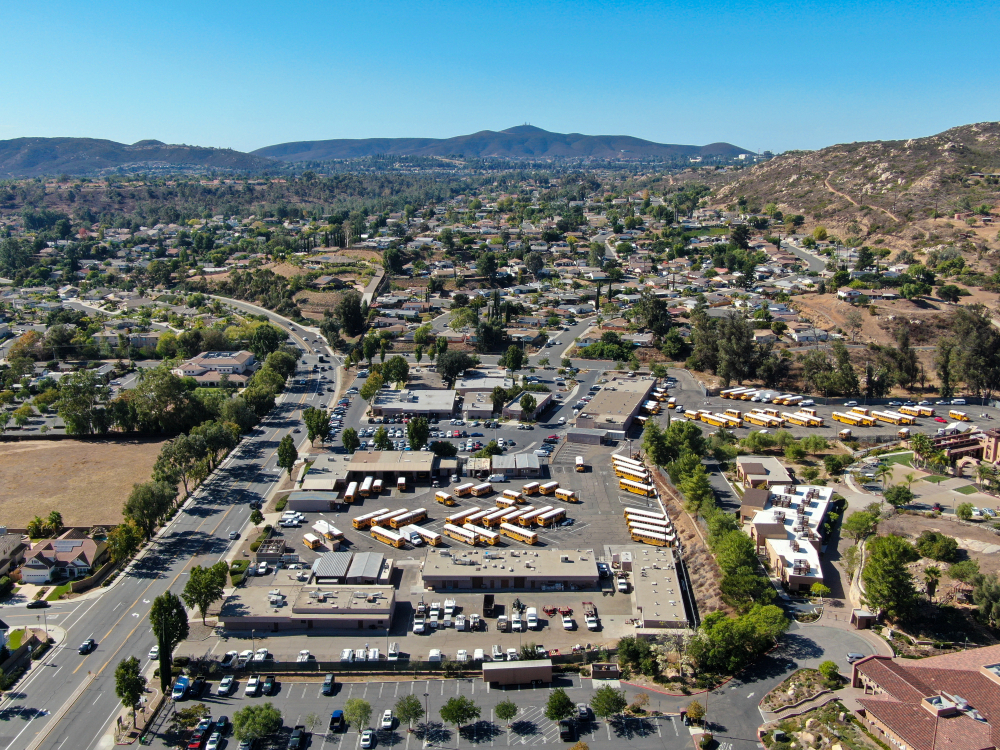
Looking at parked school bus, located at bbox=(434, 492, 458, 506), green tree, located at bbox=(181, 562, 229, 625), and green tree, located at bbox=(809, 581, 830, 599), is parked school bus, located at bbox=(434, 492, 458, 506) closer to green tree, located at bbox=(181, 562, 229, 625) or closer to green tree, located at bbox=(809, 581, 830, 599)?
green tree, located at bbox=(181, 562, 229, 625)

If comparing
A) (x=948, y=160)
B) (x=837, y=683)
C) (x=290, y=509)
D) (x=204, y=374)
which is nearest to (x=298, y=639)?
(x=290, y=509)

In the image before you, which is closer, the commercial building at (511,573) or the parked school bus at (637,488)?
the commercial building at (511,573)

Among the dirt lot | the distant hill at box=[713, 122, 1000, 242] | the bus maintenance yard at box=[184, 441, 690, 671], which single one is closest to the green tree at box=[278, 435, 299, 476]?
the bus maintenance yard at box=[184, 441, 690, 671]

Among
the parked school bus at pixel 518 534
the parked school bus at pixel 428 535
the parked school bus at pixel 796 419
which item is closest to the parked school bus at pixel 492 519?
the parked school bus at pixel 518 534

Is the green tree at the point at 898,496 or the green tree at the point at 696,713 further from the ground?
the green tree at the point at 898,496

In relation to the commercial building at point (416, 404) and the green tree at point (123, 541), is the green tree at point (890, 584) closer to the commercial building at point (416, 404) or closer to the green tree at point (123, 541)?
the commercial building at point (416, 404)

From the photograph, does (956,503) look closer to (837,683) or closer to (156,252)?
(837,683)

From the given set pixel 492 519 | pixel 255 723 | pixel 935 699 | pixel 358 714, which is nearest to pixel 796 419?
pixel 492 519
